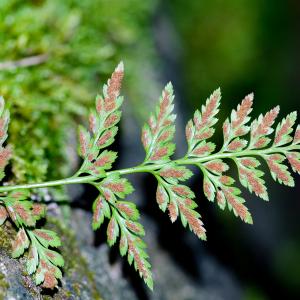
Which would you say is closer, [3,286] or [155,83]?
[3,286]

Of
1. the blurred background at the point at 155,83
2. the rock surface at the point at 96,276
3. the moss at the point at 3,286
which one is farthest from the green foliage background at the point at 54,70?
the moss at the point at 3,286

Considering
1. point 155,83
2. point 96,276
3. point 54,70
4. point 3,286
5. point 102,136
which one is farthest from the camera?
point 155,83

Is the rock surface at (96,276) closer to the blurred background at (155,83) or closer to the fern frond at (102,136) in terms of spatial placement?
the blurred background at (155,83)

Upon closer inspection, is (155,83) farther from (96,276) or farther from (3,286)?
(3,286)

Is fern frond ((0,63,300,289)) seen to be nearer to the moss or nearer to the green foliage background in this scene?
the moss

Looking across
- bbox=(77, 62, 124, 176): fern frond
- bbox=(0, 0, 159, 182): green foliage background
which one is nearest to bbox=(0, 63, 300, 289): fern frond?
bbox=(77, 62, 124, 176): fern frond

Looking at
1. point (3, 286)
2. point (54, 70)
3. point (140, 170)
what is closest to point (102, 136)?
point (140, 170)

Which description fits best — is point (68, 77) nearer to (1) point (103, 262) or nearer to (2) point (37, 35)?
(2) point (37, 35)

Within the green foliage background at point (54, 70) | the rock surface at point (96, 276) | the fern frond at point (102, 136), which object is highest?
the green foliage background at point (54, 70)
